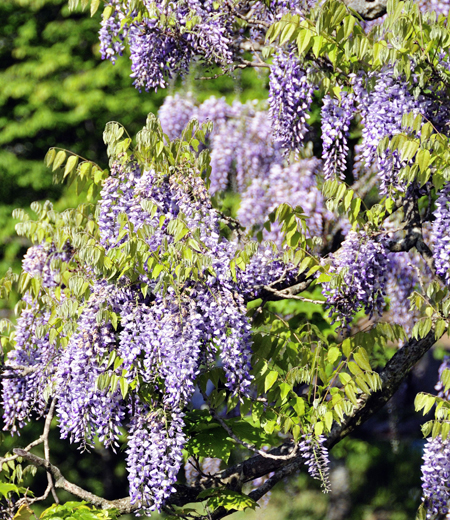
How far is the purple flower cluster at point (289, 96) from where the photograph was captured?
3258mm

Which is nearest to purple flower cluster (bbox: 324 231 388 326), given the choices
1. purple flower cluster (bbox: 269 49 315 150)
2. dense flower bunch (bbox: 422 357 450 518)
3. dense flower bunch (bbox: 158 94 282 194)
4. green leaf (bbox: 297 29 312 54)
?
dense flower bunch (bbox: 422 357 450 518)

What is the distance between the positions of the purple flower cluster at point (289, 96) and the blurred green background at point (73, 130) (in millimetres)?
2837

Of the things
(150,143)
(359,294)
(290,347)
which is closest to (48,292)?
(150,143)

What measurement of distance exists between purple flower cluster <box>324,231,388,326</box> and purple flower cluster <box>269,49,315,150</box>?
2.11 feet

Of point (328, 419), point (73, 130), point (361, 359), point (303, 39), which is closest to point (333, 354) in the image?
point (361, 359)

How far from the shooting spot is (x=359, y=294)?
10.7ft

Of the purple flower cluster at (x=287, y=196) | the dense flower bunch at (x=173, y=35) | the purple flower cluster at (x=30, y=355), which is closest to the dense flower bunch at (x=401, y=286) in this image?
the purple flower cluster at (x=287, y=196)

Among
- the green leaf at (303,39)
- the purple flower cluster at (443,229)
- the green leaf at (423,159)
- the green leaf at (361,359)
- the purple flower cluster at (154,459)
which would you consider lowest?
the purple flower cluster at (154,459)

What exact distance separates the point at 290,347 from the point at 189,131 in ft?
3.89

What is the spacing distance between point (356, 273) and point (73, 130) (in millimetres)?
4521

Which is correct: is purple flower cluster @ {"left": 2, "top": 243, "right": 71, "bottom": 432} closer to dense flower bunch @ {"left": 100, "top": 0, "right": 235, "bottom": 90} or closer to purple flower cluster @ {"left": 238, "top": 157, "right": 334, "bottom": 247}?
dense flower bunch @ {"left": 100, "top": 0, "right": 235, "bottom": 90}

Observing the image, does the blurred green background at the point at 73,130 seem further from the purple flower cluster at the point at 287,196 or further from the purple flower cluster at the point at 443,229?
the purple flower cluster at the point at 443,229

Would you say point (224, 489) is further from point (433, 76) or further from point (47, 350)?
point (433, 76)

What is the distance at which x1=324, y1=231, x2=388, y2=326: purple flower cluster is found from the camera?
3.24m
